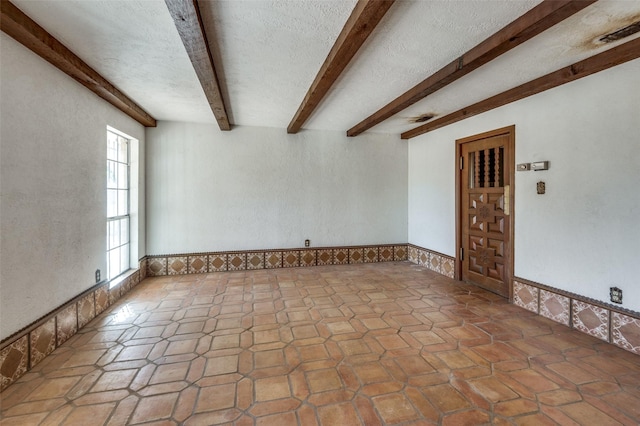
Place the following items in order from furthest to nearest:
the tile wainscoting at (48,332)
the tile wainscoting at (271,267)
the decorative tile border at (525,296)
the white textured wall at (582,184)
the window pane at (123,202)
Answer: the window pane at (123,202), the decorative tile border at (525,296), the white textured wall at (582,184), the tile wainscoting at (271,267), the tile wainscoting at (48,332)

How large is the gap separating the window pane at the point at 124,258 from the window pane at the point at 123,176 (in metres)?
0.86

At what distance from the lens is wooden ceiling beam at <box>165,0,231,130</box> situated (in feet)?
5.51

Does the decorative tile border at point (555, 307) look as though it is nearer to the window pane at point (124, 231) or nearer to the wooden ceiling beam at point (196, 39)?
the wooden ceiling beam at point (196, 39)

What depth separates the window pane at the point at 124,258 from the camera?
12.5 ft

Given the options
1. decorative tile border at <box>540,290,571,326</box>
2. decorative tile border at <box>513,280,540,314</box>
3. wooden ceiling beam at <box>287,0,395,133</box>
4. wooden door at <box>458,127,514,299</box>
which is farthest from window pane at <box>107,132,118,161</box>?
decorative tile border at <box>540,290,571,326</box>

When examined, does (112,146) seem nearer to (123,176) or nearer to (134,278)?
(123,176)

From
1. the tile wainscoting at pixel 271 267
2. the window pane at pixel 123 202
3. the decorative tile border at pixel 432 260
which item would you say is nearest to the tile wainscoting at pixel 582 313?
the tile wainscoting at pixel 271 267

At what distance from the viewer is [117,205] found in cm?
375

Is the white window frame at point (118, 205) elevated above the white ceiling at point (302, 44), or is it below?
below

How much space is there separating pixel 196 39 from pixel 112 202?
2.66 meters

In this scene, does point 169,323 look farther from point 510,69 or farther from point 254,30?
point 510,69

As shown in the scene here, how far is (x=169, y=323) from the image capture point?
9.24 ft

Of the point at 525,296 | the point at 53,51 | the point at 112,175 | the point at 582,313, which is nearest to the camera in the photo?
the point at 53,51

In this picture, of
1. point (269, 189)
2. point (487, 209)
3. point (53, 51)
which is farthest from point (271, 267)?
point (53, 51)
